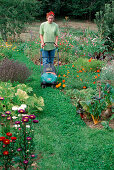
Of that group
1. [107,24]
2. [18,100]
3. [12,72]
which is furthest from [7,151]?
[107,24]

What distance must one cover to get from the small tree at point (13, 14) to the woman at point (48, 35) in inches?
253

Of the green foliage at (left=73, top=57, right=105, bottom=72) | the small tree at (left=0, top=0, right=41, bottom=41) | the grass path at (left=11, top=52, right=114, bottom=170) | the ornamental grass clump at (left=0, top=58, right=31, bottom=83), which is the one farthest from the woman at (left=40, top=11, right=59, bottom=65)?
the small tree at (left=0, top=0, right=41, bottom=41)

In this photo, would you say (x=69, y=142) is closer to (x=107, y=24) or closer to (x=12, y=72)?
(x=12, y=72)

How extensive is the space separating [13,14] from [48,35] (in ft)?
22.6

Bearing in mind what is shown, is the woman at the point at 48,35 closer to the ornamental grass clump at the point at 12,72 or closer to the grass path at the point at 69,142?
the ornamental grass clump at the point at 12,72

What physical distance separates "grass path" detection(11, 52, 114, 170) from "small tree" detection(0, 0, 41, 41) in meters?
9.03

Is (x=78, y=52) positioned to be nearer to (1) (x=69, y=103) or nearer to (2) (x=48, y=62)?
(2) (x=48, y=62)

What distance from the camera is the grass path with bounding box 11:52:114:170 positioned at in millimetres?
3445

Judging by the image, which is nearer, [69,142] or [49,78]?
[69,142]

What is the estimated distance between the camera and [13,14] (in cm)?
1296

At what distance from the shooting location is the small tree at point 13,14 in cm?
1288

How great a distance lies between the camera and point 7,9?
1295 centimetres

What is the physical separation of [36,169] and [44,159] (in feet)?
0.76

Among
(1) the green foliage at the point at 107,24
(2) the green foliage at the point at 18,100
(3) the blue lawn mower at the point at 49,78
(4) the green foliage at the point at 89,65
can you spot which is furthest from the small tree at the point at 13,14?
(2) the green foliage at the point at 18,100
